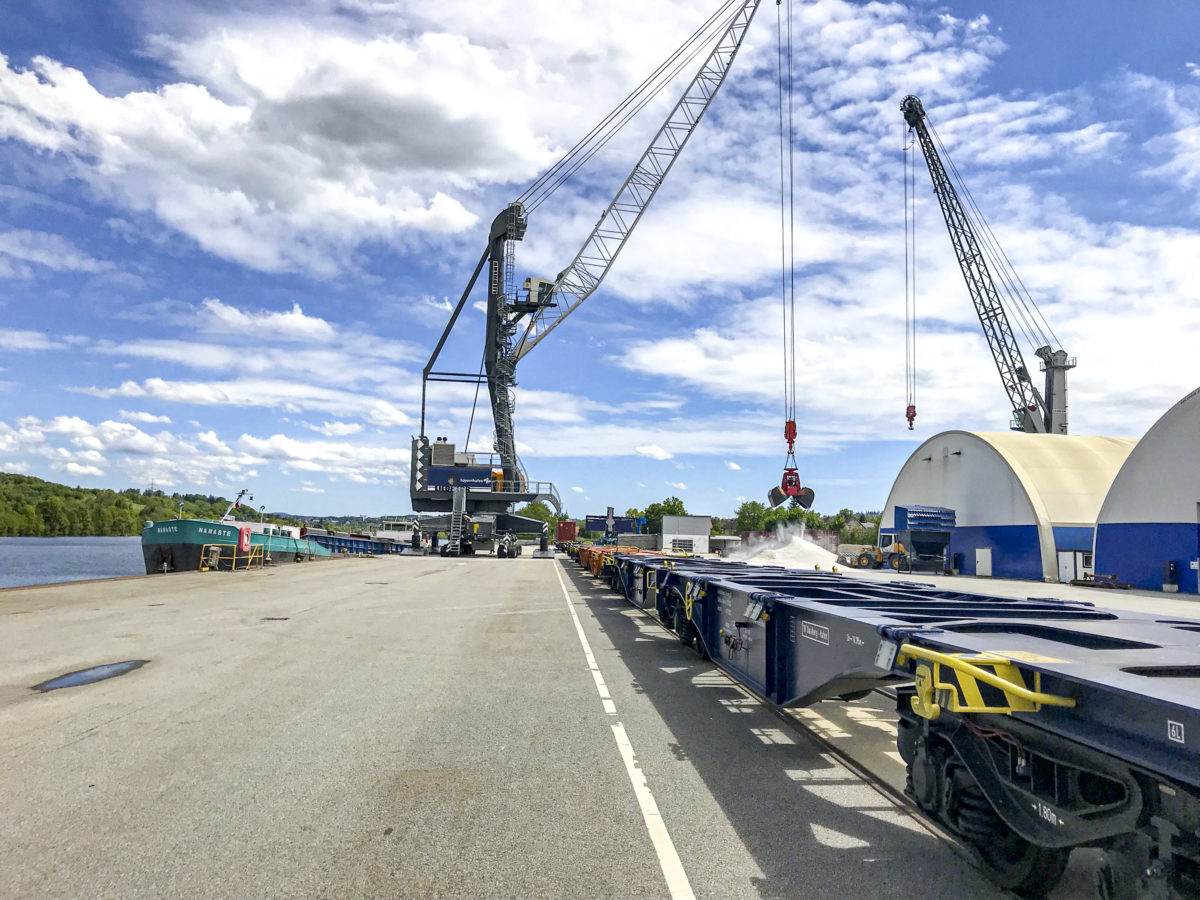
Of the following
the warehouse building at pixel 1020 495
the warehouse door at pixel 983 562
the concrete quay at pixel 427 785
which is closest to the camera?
the concrete quay at pixel 427 785

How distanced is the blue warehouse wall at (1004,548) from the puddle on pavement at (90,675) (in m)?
38.3

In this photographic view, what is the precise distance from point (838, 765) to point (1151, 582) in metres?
30.9

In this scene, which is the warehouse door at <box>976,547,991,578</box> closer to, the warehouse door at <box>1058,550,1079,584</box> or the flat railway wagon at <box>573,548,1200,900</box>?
the warehouse door at <box>1058,550,1079,584</box>

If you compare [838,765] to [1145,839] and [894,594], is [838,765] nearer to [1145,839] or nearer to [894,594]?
[894,594]

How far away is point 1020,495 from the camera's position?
38.2 meters

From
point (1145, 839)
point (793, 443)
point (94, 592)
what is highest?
point (793, 443)

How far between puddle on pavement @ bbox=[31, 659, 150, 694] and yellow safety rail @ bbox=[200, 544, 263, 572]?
988 inches

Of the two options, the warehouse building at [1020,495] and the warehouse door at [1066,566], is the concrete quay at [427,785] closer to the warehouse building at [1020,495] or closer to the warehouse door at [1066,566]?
the warehouse door at [1066,566]

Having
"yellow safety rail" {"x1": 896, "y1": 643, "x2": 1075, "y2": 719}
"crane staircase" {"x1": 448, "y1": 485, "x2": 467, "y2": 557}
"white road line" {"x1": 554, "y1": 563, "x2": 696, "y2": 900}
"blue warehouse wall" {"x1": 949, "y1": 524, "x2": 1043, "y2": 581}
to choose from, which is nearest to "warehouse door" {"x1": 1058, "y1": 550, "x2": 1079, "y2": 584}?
"blue warehouse wall" {"x1": 949, "y1": 524, "x2": 1043, "y2": 581}

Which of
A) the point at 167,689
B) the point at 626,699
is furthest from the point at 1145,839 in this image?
the point at 167,689

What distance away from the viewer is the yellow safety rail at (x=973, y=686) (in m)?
3.46

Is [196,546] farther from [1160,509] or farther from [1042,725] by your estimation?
[1160,509]

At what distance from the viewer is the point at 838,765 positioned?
21.4 ft

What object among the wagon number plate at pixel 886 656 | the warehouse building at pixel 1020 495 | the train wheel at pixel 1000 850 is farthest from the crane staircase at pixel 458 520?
the train wheel at pixel 1000 850
